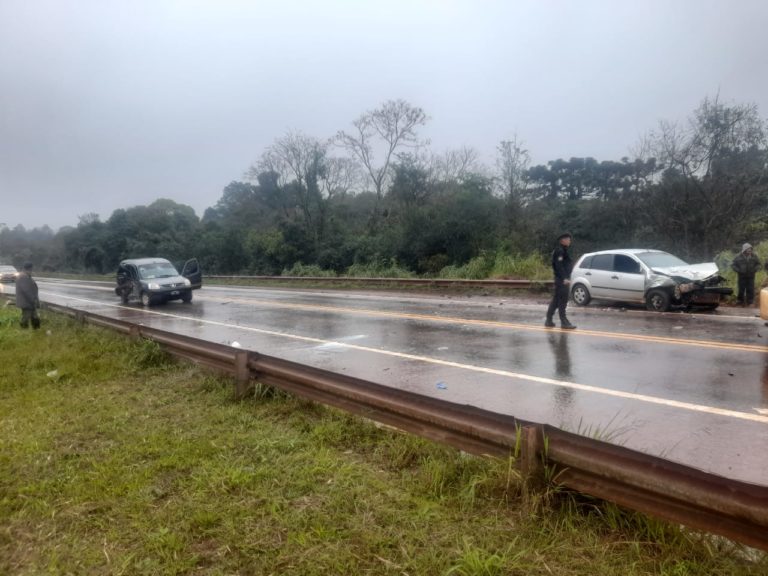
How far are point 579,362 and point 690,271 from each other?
7.48 meters

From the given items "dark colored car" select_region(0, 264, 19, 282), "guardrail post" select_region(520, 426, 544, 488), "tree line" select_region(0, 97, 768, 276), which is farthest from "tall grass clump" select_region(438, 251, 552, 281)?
"dark colored car" select_region(0, 264, 19, 282)

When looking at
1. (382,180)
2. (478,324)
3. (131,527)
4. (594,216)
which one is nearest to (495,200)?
(594,216)

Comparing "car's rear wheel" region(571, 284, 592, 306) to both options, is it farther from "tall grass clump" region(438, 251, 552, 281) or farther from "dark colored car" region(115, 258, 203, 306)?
"dark colored car" region(115, 258, 203, 306)

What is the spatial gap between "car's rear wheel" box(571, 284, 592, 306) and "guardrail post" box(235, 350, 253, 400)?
11755mm

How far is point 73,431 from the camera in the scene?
530cm

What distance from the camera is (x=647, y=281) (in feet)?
44.9

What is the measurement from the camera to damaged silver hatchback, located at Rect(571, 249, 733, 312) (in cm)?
1293

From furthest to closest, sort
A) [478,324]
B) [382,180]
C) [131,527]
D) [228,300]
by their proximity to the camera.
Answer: [382,180], [228,300], [478,324], [131,527]

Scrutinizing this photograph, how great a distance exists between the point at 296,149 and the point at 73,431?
42956 mm

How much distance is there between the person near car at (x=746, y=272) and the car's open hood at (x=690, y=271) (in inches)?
26.8

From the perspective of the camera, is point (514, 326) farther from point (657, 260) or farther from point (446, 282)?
point (446, 282)

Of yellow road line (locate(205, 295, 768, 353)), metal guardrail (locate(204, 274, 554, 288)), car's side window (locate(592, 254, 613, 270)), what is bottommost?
yellow road line (locate(205, 295, 768, 353))

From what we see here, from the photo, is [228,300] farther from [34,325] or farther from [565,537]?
[565,537]

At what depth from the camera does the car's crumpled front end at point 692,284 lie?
12844mm
